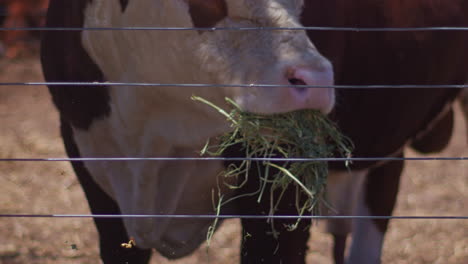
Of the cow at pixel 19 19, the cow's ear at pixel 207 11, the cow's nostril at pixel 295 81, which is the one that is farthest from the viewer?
the cow at pixel 19 19

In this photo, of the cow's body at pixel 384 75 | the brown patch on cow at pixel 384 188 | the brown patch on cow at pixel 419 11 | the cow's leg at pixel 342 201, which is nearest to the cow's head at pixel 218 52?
the cow's body at pixel 384 75

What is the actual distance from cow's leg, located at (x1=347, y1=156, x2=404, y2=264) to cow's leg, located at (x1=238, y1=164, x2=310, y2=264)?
3.71 feet

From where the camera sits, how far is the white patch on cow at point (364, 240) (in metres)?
3.78

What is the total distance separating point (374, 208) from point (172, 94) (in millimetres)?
1702

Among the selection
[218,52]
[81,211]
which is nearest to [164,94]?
[218,52]

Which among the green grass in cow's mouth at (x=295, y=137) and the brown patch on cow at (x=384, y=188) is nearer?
the green grass in cow's mouth at (x=295, y=137)

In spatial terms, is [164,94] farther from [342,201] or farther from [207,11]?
[342,201]

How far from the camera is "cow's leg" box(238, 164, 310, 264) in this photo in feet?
8.48

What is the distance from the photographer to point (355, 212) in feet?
13.0

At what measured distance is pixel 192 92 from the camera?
242 cm

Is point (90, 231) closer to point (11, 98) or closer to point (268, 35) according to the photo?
point (268, 35)

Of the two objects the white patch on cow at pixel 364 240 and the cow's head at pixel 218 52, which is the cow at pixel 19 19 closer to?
the white patch on cow at pixel 364 240

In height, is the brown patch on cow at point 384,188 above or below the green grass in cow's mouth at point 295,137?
below

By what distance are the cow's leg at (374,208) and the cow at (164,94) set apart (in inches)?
41.4
